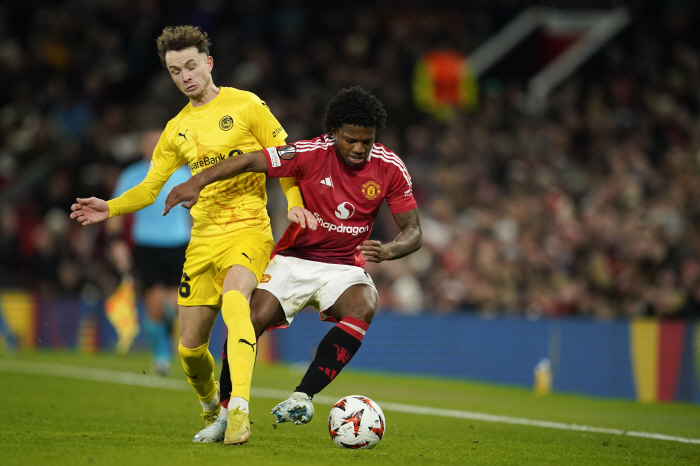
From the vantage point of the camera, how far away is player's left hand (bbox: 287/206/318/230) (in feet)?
19.2

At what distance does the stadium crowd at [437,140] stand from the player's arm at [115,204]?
775 cm

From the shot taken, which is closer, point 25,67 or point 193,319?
point 193,319

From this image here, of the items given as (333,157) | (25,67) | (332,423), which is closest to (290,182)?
(333,157)

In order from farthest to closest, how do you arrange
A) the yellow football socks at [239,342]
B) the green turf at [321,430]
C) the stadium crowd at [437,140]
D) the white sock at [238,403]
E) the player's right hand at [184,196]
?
the stadium crowd at [437,140]
the player's right hand at [184,196]
the yellow football socks at [239,342]
the white sock at [238,403]
the green turf at [321,430]

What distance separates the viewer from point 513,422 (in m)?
8.08

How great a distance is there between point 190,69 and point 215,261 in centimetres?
126

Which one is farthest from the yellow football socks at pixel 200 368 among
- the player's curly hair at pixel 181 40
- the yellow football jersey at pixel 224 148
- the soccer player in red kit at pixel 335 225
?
the player's curly hair at pixel 181 40

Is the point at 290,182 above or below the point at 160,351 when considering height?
above

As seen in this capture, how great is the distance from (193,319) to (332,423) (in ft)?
3.88

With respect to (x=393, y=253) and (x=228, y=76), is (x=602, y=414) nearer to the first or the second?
(x=393, y=253)

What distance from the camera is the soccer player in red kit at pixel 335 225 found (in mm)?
6090

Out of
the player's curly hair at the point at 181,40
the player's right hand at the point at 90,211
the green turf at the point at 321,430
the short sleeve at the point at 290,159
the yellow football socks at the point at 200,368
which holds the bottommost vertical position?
the green turf at the point at 321,430

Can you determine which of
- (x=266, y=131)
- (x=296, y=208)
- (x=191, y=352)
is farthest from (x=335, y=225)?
(x=191, y=352)

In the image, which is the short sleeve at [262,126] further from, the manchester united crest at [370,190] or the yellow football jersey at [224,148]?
the manchester united crest at [370,190]
